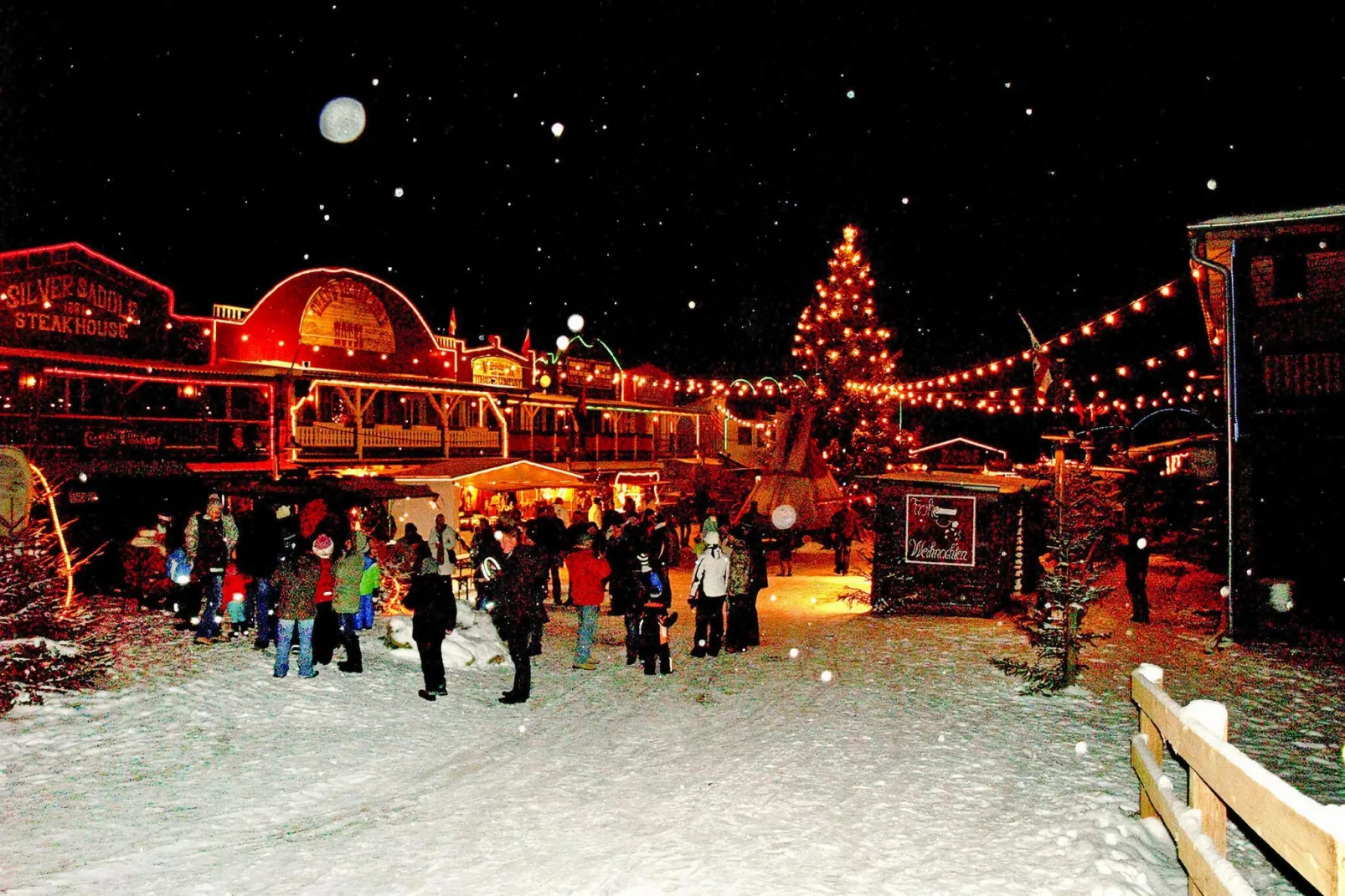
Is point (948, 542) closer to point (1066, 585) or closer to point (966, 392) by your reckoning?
point (1066, 585)

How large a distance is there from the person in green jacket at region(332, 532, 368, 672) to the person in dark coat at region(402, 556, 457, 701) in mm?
900

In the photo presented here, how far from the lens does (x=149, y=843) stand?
4941mm

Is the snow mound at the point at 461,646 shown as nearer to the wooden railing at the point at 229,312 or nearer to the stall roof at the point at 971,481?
the stall roof at the point at 971,481

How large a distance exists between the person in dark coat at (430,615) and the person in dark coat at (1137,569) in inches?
412

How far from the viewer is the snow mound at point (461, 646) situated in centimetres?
975

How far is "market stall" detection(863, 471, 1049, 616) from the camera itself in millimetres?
14844

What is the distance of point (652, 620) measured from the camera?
982cm

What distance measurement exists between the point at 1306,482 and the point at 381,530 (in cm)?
1597

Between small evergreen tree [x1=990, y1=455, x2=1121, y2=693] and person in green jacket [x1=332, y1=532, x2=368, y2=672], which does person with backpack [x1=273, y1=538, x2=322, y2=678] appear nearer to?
person in green jacket [x1=332, y1=532, x2=368, y2=672]

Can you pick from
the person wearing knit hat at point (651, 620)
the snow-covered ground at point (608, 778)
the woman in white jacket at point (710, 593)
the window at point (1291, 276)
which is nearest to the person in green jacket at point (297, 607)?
the snow-covered ground at point (608, 778)

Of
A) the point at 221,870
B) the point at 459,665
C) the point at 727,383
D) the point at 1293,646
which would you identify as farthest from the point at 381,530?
the point at 727,383

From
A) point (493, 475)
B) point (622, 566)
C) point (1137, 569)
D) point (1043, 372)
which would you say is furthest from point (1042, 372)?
point (493, 475)

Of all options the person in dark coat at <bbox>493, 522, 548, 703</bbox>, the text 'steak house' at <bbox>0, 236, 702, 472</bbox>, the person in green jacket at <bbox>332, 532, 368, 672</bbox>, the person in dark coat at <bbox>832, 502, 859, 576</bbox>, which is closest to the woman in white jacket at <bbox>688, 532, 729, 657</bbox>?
the person in dark coat at <bbox>493, 522, 548, 703</bbox>

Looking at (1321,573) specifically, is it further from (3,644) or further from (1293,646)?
(3,644)
